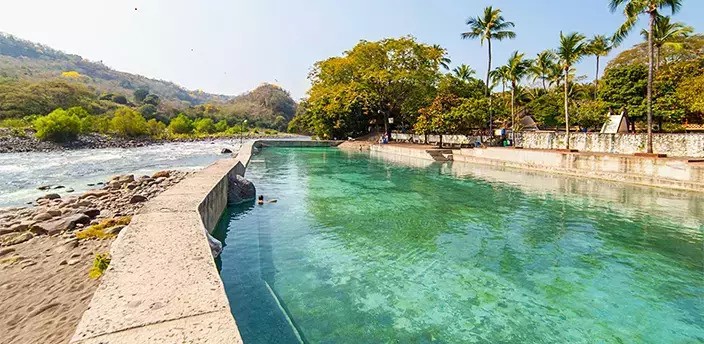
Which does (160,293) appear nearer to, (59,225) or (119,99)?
(59,225)

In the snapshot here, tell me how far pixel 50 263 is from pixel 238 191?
654 centimetres

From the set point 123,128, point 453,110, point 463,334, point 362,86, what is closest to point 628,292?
point 463,334

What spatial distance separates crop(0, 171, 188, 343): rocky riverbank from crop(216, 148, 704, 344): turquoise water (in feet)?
6.17

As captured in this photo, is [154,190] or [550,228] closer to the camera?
[550,228]

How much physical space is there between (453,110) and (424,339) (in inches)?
1015

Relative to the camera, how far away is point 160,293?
3.36 meters

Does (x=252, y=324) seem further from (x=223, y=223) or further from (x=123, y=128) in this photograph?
(x=123, y=128)

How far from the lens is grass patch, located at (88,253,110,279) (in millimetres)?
4881

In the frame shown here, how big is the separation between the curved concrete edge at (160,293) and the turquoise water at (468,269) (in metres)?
1.13

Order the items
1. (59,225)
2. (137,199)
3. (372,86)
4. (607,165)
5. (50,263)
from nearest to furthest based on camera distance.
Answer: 1. (50,263)
2. (59,225)
3. (137,199)
4. (607,165)
5. (372,86)

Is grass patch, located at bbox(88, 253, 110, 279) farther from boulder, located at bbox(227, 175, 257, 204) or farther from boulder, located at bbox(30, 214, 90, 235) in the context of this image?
boulder, located at bbox(227, 175, 257, 204)

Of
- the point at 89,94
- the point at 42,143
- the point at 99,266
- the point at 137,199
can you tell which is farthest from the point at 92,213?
the point at 89,94

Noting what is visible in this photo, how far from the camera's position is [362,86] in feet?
135

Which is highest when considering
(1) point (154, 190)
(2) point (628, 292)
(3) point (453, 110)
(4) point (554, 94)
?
(4) point (554, 94)
